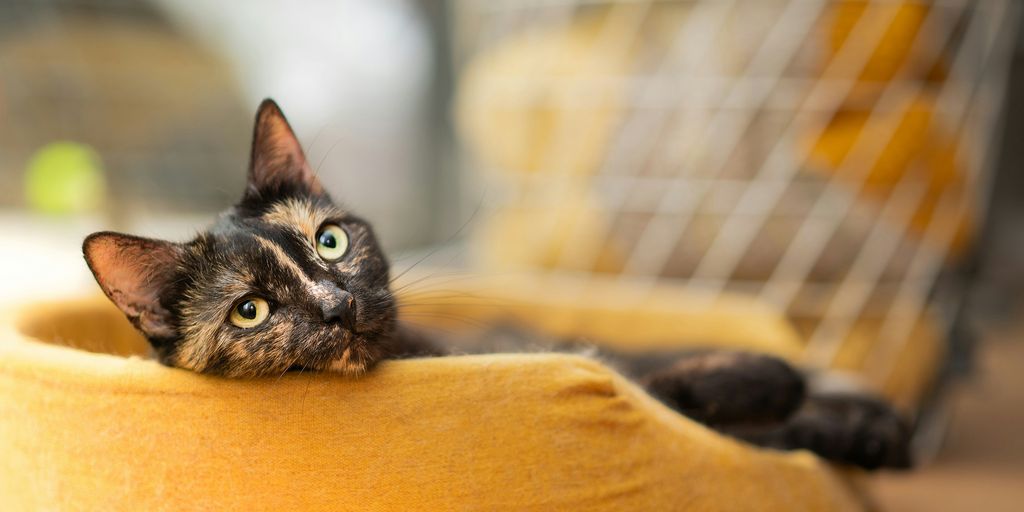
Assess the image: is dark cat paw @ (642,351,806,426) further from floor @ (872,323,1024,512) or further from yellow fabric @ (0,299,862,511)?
floor @ (872,323,1024,512)

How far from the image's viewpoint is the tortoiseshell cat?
0.71 meters

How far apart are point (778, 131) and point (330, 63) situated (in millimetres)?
1472

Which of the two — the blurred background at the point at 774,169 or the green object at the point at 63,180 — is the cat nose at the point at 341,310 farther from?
the green object at the point at 63,180

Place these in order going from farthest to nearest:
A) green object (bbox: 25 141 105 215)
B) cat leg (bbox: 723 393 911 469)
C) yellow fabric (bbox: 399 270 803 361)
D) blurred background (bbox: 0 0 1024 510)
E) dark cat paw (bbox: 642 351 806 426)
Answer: green object (bbox: 25 141 105 215) < blurred background (bbox: 0 0 1024 510) < yellow fabric (bbox: 399 270 803 361) < cat leg (bbox: 723 393 911 469) < dark cat paw (bbox: 642 351 806 426)

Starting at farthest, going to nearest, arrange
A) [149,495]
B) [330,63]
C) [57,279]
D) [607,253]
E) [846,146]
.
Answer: [330,63] → [57,279] → [607,253] → [846,146] → [149,495]

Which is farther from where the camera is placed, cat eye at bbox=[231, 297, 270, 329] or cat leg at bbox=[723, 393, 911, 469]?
cat leg at bbox=[723, 393, 911, 469]

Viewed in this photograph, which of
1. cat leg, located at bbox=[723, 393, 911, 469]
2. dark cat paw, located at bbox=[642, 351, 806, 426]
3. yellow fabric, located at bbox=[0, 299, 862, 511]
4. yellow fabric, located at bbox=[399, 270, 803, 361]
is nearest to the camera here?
yellow fabric, located at bbox=[0, 299, 862, 511]

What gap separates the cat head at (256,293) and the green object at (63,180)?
166 centimetres

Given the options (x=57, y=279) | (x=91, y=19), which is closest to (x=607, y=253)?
(x=57, y=279)

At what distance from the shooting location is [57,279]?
209 cm

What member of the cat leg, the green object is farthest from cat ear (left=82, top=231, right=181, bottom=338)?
the green object

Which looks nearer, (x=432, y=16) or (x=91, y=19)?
(x=91, y=19)

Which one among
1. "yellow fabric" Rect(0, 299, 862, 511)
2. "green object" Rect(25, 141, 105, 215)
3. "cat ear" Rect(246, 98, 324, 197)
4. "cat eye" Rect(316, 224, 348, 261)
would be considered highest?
"cat ear" Rect(246, 98, 324, 197)

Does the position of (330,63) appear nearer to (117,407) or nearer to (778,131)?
(778,131)
